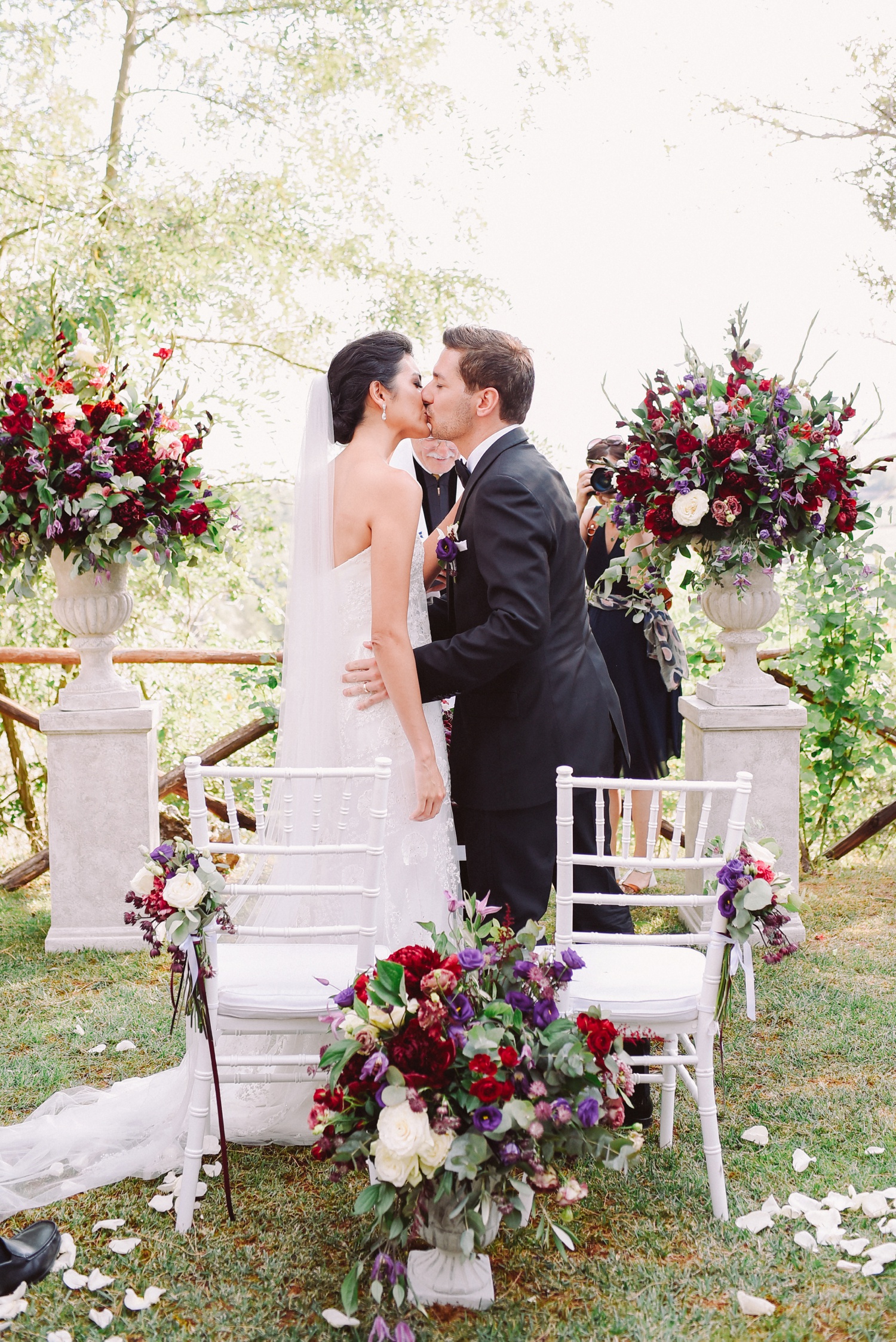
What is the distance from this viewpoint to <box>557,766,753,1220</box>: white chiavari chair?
7.55ft

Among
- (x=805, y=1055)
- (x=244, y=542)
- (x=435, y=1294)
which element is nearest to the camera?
(x=435, y=1294)

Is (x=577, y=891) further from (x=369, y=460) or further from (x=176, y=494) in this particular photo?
(x=176, y=494)

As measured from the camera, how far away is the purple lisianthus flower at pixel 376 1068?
191cm

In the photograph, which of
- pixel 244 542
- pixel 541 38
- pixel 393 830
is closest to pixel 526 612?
pixel 393 830

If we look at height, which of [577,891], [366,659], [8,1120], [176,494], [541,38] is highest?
[541,38]

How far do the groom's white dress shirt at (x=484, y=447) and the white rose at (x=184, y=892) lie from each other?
1.25 meters

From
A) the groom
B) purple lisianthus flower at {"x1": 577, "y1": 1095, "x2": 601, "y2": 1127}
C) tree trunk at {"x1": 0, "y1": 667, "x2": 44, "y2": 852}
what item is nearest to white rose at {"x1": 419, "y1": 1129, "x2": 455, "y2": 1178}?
purple lisianthus flower at {"x1": 577, "y1": 1095, "x2": 601, "y2": 1127}

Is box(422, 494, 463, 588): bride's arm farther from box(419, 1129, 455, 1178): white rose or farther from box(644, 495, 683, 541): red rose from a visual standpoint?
box(419, 1129, 455, 1178): white rose

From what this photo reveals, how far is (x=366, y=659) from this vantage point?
111 inches

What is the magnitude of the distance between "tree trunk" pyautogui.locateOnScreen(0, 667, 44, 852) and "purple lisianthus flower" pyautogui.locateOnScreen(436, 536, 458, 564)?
4469 millimetres

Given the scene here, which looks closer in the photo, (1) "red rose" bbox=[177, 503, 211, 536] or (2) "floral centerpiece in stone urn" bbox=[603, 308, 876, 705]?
(2) "floral centerpiece in stone urn" bbox=[603, 308, 876, 705]

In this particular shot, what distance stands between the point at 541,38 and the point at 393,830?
23.8ft

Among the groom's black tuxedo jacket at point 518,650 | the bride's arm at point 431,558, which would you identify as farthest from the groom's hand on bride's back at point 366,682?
the bride's arm at point 431,558

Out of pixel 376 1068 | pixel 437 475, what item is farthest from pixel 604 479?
pixel 376 1068
